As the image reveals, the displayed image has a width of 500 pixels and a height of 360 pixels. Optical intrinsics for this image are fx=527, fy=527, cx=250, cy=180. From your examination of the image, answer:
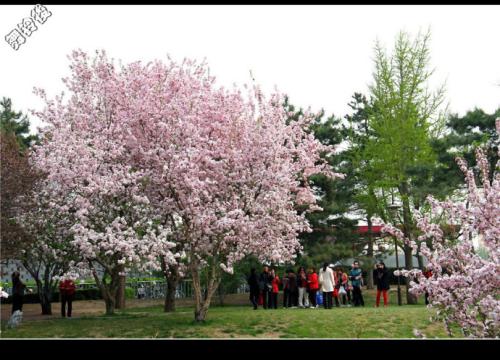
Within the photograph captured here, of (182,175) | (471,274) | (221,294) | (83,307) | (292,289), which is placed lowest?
(83,307)

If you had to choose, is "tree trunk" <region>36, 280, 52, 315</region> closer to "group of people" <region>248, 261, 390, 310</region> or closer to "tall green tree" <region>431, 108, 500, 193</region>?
"group of people" <region>248, 261, 390, 310</region>

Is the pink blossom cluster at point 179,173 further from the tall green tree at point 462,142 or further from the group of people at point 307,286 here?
the tall green tree at point 462,142

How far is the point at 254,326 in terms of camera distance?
12.5 metres

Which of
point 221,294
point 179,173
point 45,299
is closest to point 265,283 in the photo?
point 221,294

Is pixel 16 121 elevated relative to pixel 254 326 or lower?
elevated

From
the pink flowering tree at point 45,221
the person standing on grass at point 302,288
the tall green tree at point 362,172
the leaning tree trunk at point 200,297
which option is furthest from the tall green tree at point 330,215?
the pink flowering tree at point 45,221

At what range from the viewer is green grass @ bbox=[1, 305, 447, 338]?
11695 millimetres

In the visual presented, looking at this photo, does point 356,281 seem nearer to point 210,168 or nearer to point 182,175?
point 210,168

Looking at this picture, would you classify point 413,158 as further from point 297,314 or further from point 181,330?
point 181,330

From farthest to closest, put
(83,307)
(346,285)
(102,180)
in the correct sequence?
(83,307), (346,285), (102,180)

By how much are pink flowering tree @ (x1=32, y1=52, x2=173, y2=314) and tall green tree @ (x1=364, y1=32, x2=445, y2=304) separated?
42.5 ft

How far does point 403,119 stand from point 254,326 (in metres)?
14.8
